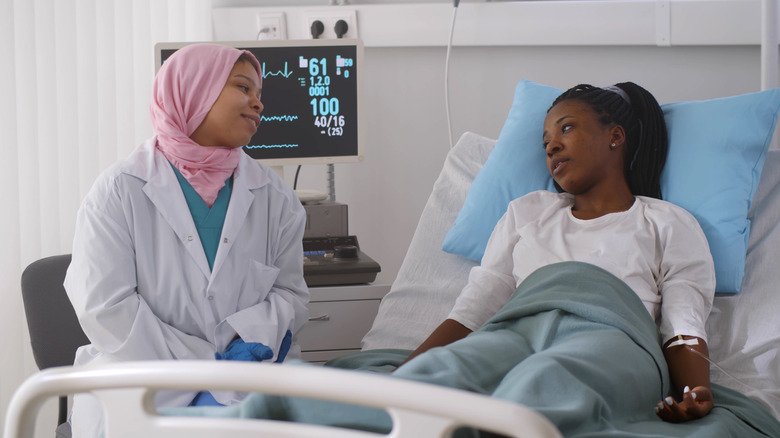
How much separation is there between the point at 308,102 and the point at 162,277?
946 mm

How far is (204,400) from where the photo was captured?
4.69 feet

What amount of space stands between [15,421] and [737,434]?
3.55 feet

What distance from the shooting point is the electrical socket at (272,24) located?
2.73 m

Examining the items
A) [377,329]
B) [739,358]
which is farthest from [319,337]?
[739,358]

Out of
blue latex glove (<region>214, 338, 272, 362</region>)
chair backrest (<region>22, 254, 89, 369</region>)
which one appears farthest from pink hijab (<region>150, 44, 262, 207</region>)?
chair backrest (<region>22, 254, 89, 369</region>)

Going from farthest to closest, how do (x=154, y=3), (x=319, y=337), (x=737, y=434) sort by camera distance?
(x=154, y=3), (x=319, y=337), (x=737, y=434)

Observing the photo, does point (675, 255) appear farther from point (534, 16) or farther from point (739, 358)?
point (534, 16)

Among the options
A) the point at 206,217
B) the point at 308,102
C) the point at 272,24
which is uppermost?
Result: the point at 272,24

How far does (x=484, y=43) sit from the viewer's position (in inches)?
107

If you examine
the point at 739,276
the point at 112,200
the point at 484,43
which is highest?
the point at 484,43

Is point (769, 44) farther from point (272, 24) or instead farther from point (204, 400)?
point (204, 400)

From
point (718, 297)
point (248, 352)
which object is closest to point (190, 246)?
point (248, 352)

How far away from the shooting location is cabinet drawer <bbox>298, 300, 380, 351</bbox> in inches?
77.5

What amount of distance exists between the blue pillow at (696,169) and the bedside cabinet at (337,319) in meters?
0.26
